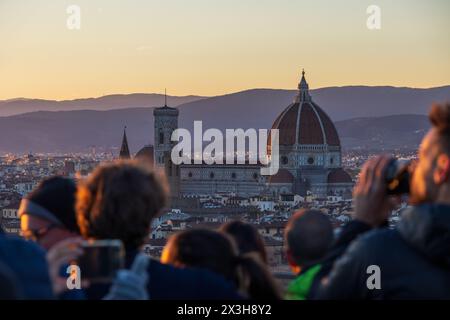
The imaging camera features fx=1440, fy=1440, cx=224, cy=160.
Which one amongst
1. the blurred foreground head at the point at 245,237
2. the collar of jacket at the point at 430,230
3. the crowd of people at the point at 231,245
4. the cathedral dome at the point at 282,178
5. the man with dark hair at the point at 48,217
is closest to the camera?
the collar of jacket at the point at 430,230

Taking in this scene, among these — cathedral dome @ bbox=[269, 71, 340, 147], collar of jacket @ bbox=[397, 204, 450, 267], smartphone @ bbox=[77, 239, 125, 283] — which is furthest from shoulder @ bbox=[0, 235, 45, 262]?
cathedral dome @ bbox=[269, 71, 340, 147]

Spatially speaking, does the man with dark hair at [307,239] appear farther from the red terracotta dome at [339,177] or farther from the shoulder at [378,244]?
the red terracotta dome at [339,177]

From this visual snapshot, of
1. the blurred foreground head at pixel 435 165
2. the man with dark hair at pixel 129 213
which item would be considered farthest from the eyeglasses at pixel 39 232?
the blurred foreground head at pixel 435 165

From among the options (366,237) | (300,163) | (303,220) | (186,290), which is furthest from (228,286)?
(300,163)

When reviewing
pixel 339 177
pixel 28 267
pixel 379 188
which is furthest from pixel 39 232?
pixel 339 177

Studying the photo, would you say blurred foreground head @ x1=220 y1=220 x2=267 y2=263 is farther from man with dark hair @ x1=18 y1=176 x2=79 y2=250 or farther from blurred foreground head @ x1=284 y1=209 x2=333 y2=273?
man with dark hair @ x1=18 y1=176 x2=79 y2=250

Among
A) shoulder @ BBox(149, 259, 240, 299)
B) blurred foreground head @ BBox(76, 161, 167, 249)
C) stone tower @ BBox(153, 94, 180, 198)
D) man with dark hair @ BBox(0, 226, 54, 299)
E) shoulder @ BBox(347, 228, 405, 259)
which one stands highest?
blurred foreground head @ BBox(76, 161, 167, 249)
